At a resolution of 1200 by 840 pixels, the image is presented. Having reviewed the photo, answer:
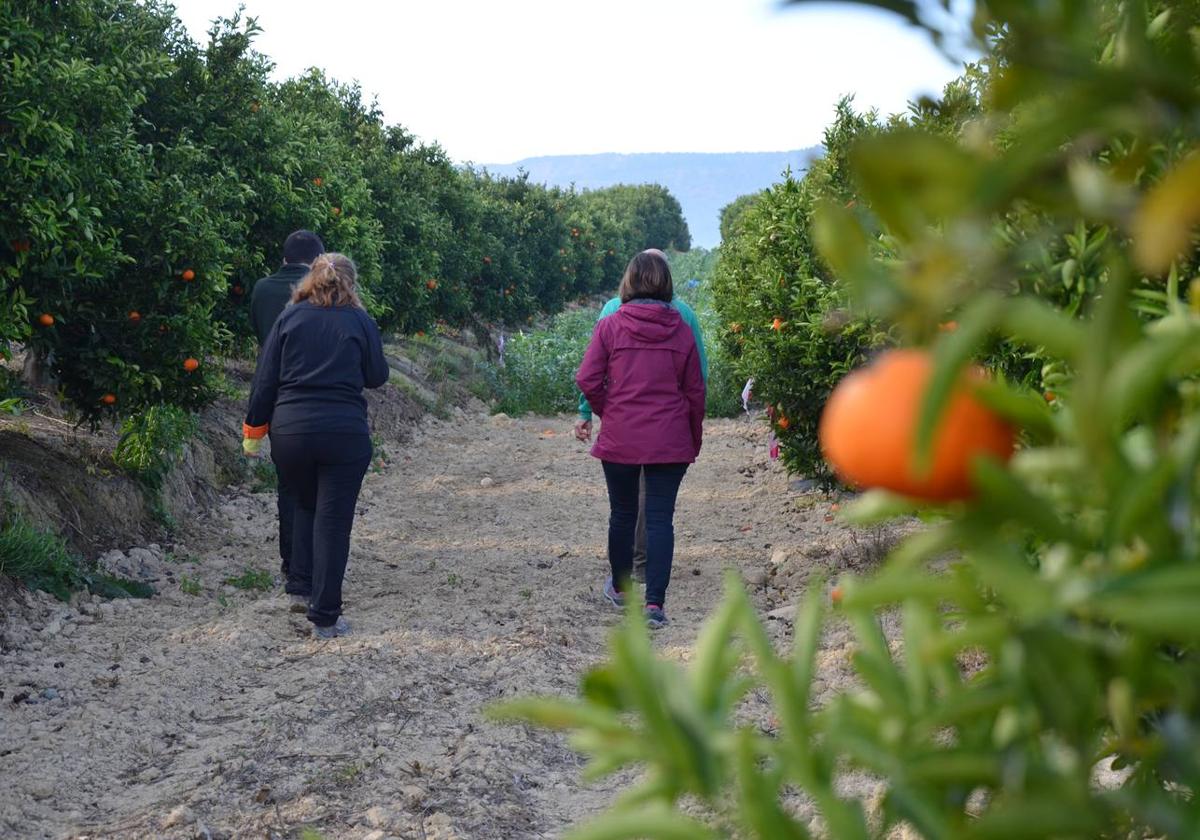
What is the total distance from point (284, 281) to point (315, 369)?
1.35 m

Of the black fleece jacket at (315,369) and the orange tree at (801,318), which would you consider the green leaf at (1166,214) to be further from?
the orange tree at (801,318)

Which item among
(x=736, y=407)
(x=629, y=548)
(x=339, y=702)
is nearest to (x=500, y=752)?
(x=339, y=702)

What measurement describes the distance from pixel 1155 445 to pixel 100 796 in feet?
13.0

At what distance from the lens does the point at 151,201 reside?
267 inches

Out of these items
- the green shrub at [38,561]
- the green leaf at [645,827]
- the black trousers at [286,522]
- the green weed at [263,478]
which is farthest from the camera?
the green weed at [263,478]

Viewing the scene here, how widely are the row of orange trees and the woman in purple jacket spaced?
2.49 m

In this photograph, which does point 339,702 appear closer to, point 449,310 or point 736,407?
point 736,407

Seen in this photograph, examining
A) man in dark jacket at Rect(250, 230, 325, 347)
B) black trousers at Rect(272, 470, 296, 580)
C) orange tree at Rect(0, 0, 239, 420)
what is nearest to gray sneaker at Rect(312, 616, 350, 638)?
black trousers at Rect(272, 470, 296, 580)

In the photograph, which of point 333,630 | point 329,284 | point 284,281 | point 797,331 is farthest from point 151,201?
point 797,331

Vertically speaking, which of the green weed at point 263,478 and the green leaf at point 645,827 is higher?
the green leaf at point 645,827

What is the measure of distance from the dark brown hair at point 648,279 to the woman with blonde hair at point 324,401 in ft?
4.09

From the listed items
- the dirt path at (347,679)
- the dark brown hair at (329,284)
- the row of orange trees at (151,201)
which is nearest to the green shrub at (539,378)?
the row of orange trees at (151,201)

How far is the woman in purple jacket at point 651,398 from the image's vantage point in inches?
227

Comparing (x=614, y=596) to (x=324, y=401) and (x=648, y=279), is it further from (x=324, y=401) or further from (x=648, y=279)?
(x=324, y=401)
